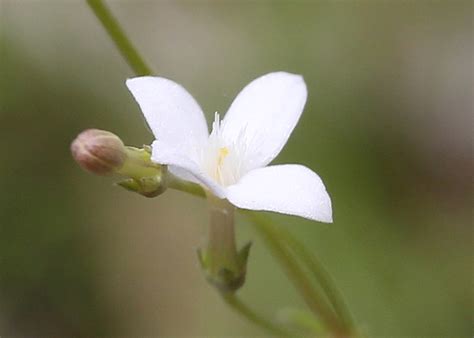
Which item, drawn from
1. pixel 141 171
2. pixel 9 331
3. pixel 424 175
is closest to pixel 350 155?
pixel 424 175

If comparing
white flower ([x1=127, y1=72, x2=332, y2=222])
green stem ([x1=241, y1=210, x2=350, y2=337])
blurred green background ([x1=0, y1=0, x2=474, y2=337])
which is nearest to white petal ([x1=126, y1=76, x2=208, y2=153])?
white flower ([x1=127, y1=72, x2=332, y2=222])

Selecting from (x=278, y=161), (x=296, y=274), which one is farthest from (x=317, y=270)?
(x=278, y=161)

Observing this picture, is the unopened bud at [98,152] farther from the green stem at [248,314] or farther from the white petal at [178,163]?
the green stem at [248,314]

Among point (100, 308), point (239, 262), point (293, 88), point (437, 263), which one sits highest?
point (293, 88)

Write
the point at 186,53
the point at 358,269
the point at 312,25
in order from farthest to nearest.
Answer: the point at 186,53 → the point at 312,25 → the point at 358,269

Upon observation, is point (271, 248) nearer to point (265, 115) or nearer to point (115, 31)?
point (265, 115)

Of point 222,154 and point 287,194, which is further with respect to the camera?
point 222,154

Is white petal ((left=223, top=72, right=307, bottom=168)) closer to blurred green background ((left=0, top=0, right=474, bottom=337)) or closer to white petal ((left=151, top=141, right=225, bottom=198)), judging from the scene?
white petal ((left=151, top=141, right=225, bottom=198))

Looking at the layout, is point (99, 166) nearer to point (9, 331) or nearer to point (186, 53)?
point (9, 331)
